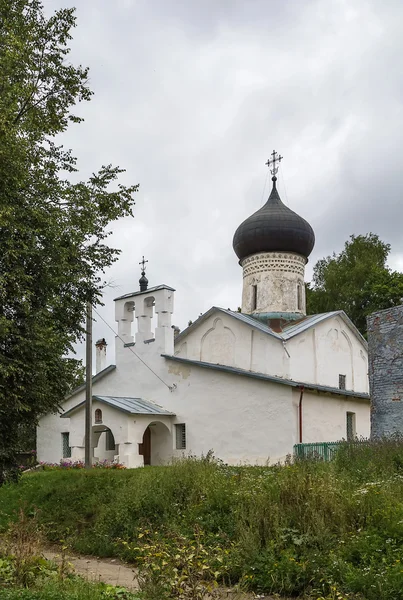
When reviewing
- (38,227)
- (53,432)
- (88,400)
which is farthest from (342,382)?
(38,227)

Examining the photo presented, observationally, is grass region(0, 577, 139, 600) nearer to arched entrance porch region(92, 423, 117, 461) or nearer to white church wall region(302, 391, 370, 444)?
white church wall region(302, 391, 370, 444)

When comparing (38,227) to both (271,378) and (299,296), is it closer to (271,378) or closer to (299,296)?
(271,378)

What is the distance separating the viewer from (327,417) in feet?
68.0

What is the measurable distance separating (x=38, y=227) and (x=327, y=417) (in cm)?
1250

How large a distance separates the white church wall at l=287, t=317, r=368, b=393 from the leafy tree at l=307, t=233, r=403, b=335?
728cm

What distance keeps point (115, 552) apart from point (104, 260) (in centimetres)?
554

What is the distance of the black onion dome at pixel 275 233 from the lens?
26.0 meters

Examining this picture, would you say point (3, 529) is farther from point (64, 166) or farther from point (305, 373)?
point (305, 373)

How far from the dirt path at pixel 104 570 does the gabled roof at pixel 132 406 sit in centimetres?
975

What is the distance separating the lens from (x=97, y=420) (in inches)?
843

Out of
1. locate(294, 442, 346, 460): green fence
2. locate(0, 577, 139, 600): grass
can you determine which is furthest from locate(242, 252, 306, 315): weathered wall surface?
locate(0, 577, 139, 600): grass

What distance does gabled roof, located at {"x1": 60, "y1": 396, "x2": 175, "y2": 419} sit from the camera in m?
20.8

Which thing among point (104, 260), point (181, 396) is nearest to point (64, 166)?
point (104, 260)

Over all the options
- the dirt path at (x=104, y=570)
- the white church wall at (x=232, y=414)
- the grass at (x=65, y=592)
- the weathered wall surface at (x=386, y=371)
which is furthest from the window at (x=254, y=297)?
the grass at (x=65, y=592)
